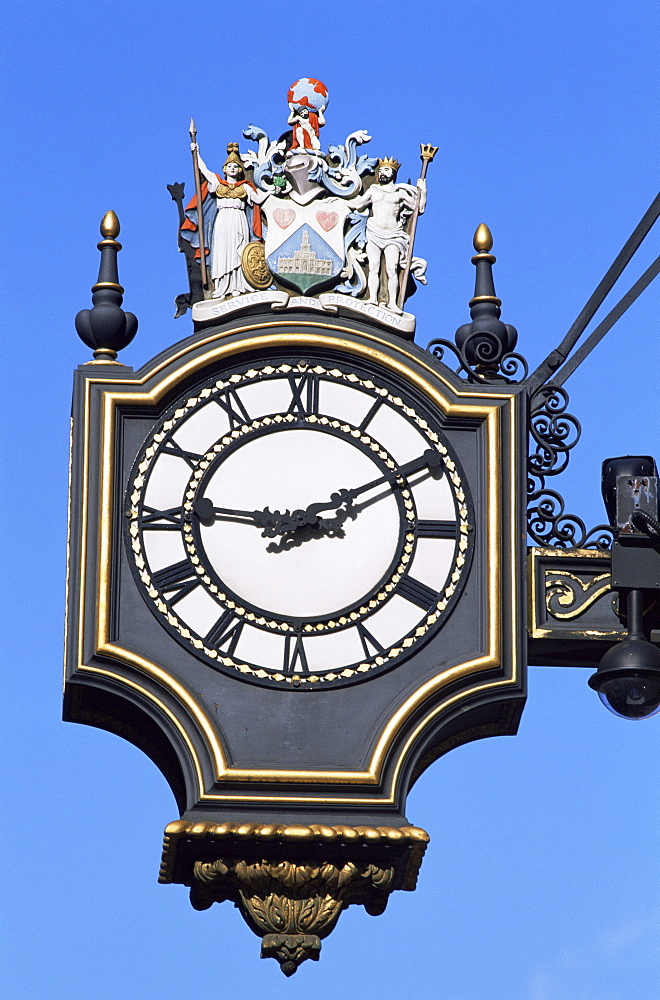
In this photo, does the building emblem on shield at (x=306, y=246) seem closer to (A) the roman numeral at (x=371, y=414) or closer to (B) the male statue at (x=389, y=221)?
(B) the male statue at (x=389, y=221)

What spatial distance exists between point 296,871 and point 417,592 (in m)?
1.21

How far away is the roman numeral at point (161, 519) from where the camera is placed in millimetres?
11859

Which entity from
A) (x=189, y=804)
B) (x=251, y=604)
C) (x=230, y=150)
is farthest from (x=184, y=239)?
(x=189, y=804)

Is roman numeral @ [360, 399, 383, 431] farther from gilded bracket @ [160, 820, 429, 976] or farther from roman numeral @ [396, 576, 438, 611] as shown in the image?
gilded bracket @ [160, 820, 429, 976]

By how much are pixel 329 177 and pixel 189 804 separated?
2815 mm

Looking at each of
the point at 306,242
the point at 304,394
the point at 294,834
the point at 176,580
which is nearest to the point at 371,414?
the point at 304,394

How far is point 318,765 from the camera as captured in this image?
11453 mm

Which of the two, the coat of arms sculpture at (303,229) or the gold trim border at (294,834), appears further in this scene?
the coat of arms sculpture at (303,229)

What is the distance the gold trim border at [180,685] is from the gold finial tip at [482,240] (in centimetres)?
68

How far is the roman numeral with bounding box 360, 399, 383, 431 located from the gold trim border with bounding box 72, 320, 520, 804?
142 mm

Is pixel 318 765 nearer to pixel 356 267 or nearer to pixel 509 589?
pixel 509 589

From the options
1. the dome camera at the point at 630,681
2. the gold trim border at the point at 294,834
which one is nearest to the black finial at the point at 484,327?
the dome camera at the point at 630,681

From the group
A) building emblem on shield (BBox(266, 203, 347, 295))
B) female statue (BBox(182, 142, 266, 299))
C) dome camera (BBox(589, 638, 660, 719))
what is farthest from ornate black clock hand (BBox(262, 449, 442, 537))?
dome camera (BBox(589, 638, 660, 719))

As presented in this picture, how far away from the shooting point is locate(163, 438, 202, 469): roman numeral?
12.0 meters
